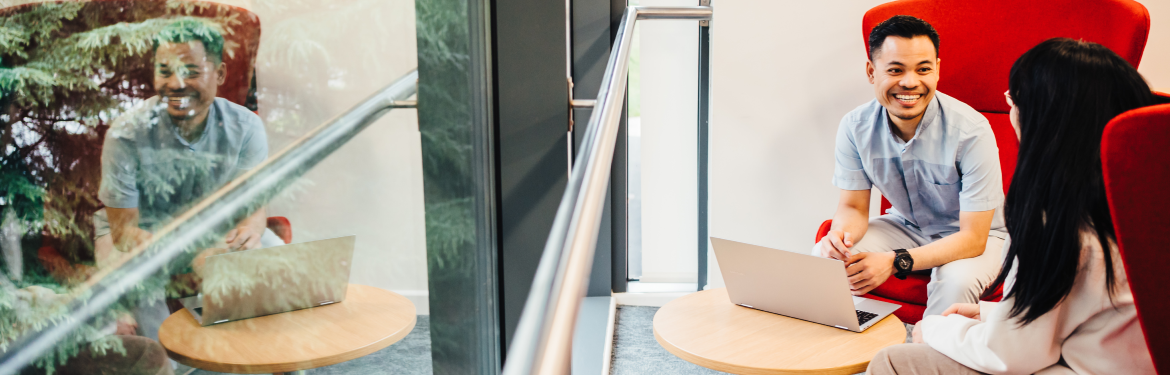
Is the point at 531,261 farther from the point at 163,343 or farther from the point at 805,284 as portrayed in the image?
the point at 163,343

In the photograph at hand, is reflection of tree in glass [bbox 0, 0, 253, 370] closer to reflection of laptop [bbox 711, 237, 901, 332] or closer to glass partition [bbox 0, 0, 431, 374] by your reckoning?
glass partition [bbox 0, 0, 431, 374]

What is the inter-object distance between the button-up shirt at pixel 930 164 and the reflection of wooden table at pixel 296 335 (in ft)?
4.83

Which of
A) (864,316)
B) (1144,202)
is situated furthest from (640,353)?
(1144,202)

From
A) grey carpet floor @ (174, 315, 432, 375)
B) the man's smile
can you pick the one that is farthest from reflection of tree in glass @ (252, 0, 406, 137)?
the man's smile

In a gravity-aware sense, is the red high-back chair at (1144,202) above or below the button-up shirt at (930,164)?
above

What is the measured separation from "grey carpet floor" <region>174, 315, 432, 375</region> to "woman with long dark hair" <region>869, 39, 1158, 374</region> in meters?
0.85

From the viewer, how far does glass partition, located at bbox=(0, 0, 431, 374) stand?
28 centimetres

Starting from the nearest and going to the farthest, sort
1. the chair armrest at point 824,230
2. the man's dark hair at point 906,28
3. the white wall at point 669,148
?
the man's dark hair at point 906,28
the chair armrest at point 824,230
the white wall at point 669,148

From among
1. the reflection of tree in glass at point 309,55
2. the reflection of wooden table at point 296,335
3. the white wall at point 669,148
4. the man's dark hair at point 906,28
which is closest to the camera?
the reflection of wooden table at point 296,335

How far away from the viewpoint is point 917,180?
5.98 ft

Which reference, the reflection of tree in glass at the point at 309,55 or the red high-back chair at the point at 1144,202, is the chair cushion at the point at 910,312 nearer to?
the red high-back chair at the point at 1144,202

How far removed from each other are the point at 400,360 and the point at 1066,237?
0.92m

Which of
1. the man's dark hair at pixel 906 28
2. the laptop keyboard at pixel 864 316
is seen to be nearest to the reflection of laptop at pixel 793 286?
the laptop keyboard at pixel 864 316

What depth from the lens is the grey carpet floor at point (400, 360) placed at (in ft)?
2.06
